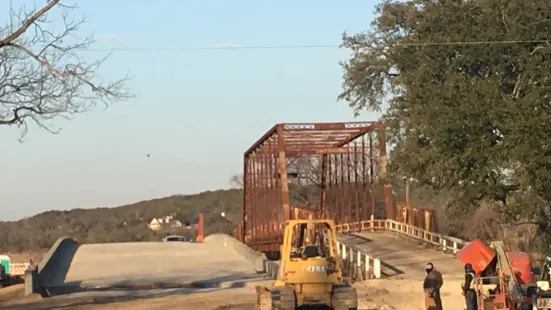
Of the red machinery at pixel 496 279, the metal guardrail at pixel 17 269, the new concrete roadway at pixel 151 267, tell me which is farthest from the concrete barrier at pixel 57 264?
the red machinery at pixel 496 279

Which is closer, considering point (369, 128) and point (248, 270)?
point (248, 270)

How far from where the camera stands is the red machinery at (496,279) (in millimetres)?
17484

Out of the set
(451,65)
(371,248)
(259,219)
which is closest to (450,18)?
(451,65)

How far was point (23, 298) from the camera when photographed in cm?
3175

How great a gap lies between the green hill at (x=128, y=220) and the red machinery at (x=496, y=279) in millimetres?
85316

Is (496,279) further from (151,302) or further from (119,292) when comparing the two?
(119,292)

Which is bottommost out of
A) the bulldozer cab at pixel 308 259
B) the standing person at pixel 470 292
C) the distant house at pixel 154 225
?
the standing person at pixel 470 292

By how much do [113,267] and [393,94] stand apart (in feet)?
49.0

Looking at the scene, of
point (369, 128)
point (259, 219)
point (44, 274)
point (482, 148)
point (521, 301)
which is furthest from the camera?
point (259, 219)

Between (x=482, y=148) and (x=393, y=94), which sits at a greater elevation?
(x=393, y=94)

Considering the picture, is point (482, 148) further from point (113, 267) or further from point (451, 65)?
point (113, 267)

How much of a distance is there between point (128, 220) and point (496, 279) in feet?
468

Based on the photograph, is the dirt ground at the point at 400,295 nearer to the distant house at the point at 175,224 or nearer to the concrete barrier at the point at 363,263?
the concrete barrier at the point at 363,263

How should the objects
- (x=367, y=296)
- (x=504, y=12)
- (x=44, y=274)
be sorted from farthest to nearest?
(x=44, y=274), (x=504, y=12), (x=367, y=296)
